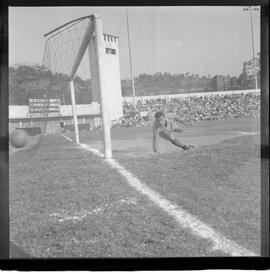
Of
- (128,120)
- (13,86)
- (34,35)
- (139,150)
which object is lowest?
(139,150)

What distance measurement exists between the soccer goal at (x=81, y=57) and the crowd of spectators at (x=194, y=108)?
176 mm

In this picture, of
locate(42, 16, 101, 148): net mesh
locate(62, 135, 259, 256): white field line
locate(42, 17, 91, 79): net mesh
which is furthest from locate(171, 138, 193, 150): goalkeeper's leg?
locate(42, 17, 91, 79): net mesh

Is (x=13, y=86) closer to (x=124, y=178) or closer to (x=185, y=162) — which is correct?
(x=124, y=178)

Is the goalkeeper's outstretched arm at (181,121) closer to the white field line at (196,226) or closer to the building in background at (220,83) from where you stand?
the building in background at (220,83)

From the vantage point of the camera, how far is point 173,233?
2510 millimetres

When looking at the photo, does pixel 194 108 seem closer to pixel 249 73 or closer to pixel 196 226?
pixel 249 73

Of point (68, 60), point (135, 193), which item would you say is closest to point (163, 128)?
point (135, 193)

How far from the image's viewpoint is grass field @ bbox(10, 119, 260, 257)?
8.25ft

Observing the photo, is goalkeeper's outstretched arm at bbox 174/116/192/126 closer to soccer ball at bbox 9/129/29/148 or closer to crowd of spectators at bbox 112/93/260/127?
crowd of spectators at bbox 112/93/260/127

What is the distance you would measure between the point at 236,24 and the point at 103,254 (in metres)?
1.70

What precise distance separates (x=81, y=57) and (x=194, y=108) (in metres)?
0.84

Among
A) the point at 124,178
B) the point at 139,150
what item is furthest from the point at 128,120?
the point at 124,178

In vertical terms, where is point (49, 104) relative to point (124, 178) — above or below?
above

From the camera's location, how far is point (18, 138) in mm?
2627
